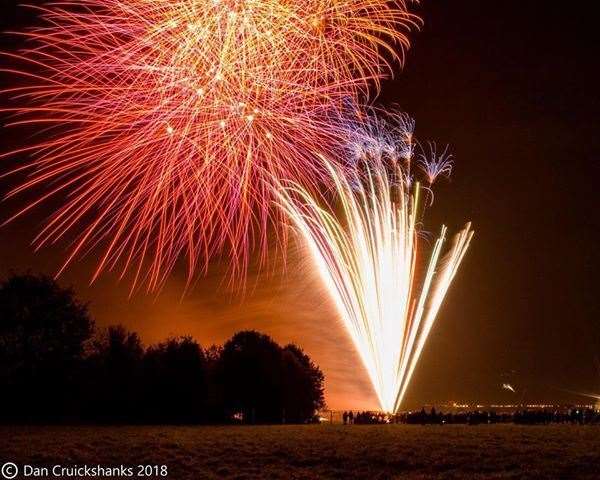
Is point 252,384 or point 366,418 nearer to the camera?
point 366,418

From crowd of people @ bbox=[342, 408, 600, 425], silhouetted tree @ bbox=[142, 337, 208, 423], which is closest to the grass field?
crowd of people @ bbox=[342, 408, 600, 425]

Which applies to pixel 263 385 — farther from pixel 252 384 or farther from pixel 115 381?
pixel 115 381

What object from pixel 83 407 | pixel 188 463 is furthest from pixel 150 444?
pixel 83 407

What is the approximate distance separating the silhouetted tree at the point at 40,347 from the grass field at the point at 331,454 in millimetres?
21261

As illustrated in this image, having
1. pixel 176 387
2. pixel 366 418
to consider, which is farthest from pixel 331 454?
pixel 176 387

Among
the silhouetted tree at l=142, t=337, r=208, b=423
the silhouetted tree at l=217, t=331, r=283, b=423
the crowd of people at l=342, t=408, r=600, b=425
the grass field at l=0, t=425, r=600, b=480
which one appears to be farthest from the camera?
the silhouetted tree at l=217, t=331, r=283, b=423

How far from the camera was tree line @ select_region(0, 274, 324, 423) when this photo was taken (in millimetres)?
50875

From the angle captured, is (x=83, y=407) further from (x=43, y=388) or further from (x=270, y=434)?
(x=270, y=434)

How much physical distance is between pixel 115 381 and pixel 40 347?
847 cm

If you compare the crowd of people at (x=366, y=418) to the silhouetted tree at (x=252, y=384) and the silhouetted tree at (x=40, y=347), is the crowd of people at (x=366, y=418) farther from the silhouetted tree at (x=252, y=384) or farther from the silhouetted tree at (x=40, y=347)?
the silhouetted tree at (x=40, y=347)

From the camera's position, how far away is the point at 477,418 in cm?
4291

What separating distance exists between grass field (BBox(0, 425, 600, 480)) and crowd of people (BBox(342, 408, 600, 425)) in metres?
11.4

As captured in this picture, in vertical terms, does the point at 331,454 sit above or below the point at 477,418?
below

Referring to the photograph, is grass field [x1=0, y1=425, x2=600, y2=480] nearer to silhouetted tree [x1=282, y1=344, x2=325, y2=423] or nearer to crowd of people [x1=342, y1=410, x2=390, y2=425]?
crowd of people [x1=342, y1=410, x2=390, y2=425]
